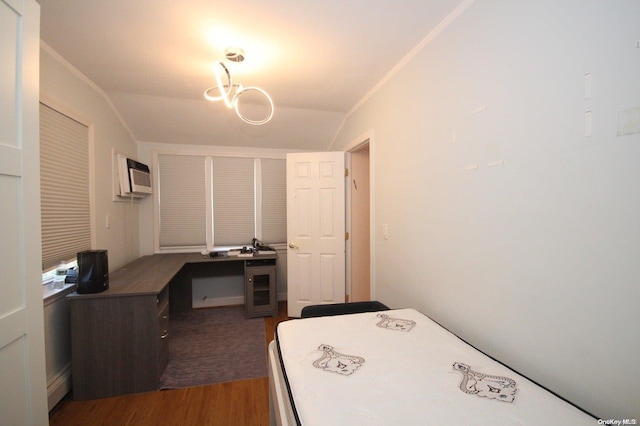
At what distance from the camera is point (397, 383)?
37.9 inches

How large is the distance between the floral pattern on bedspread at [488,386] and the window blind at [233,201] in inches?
133

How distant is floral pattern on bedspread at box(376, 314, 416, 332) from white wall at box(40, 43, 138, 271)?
2.64m

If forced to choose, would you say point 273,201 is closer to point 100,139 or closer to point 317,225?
point 317,225

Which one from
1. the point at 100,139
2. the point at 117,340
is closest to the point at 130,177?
the point at 100,139

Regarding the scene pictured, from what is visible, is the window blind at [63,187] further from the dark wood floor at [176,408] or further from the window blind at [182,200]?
the window blind at [182,200]

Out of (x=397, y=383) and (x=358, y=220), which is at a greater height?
(x=358, y=220)

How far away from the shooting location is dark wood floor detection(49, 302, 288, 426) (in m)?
1.69

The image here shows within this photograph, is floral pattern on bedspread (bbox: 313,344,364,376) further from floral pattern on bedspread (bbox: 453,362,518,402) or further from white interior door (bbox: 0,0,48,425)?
white interior door (bbox: 0,0,48,425)

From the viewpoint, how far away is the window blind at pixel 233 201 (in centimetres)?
381

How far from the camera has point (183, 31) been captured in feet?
5.38

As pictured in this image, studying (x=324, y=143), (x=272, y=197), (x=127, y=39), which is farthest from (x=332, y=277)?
(x=127, y=39)

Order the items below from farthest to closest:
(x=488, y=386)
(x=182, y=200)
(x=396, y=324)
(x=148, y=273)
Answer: (x=182, y=200) < (x=148, y=273) < (x=396, y=324) < (x=488, y=386)

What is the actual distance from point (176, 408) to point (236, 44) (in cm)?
260

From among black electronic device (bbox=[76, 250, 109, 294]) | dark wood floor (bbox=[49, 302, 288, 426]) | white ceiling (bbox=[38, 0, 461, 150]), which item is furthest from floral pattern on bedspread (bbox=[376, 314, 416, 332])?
black electronic device (bbox=[76, 250, 109, 294])
